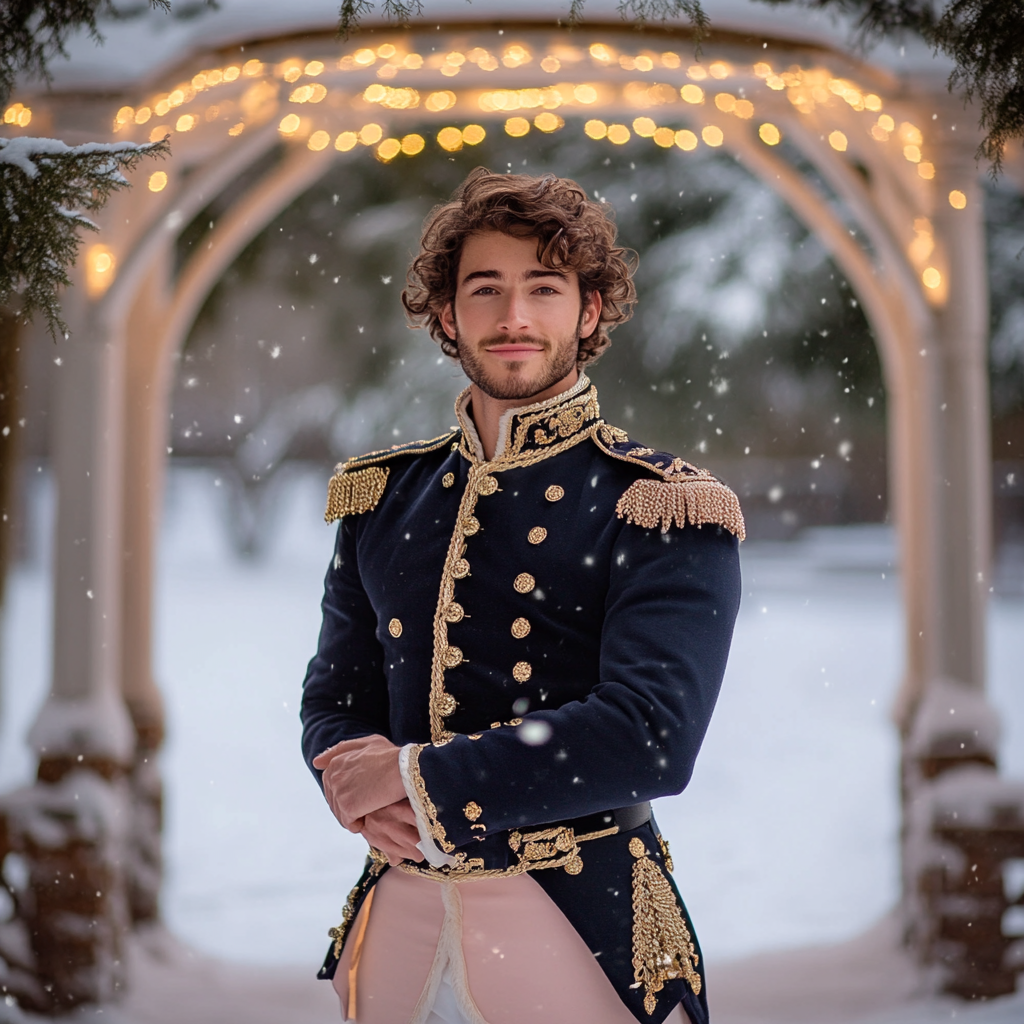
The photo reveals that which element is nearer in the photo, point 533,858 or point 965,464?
point 533,858

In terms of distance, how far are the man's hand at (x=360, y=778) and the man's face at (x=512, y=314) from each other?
44 cm

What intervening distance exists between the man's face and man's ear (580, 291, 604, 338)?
0.06 metres

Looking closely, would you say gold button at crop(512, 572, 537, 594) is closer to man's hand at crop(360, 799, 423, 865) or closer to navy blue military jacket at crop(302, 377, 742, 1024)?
navy blue military jacket at crop(302, 377, 742, 1024)

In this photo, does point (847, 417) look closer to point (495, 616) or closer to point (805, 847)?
point (805, 847)

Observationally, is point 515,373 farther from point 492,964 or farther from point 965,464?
point 965,464

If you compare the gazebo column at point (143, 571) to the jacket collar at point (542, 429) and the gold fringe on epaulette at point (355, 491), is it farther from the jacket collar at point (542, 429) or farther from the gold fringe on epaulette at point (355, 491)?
the jacket collar at point (542, 429)

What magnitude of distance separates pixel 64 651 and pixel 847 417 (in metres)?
4.10

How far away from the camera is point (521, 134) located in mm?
2734

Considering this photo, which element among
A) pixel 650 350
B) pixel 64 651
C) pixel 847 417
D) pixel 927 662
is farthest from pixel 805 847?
pixel 64 651

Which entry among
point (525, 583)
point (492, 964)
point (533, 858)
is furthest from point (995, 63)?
point (492, 964)

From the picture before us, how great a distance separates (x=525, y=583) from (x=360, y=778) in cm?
28

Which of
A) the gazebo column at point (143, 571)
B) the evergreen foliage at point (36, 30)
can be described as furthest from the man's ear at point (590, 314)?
the gazebo column at point (143, 571)

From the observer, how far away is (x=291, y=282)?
5.10m

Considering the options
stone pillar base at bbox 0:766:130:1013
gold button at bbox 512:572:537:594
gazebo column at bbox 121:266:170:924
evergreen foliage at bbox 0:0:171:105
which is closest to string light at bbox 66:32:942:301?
evergreen foliage at bbox 0:0:171:105
